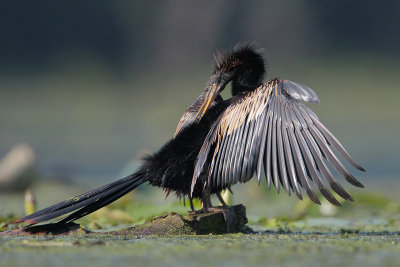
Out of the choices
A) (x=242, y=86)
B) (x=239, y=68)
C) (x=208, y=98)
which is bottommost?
(x=208, y=98)

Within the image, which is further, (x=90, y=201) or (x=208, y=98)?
(x=208, y=98)

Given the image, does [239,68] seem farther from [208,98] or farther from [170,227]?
[170,227]

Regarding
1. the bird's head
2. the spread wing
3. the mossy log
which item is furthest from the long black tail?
the bird's head

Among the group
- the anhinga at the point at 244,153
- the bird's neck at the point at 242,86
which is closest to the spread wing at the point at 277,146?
the anhinga at the point at 244,153

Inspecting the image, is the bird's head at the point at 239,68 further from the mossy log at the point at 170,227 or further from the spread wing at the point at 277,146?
the mossy log at the point at 170,227

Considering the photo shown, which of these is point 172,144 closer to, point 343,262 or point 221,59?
point 221,59

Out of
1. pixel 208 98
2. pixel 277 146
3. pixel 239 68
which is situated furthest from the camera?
pixel 239 68

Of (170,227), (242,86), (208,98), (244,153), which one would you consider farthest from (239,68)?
(170,227)

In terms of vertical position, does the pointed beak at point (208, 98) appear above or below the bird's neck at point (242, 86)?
below
